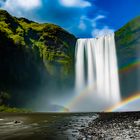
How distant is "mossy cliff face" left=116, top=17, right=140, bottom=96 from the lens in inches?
→ 4995

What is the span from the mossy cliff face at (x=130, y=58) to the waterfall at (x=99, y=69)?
278 cm

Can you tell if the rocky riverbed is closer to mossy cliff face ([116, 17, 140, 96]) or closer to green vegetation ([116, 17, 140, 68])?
mossy cliff face ([116, 17, 140, 96])

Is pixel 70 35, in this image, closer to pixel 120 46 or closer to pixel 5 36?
pixel 120 46

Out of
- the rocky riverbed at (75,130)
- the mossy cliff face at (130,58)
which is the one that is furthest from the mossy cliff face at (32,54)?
the rocky riverbed at (75,130)

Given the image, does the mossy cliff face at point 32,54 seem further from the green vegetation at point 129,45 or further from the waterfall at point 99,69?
the green vegetation at point 129,45

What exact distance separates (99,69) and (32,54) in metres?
27.8

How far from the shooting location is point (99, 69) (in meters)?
127

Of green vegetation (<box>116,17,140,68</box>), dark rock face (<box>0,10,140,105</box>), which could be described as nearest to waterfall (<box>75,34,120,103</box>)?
green vegetation (<box>116,17,140,68</box>)

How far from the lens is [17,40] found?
11556 centimetres

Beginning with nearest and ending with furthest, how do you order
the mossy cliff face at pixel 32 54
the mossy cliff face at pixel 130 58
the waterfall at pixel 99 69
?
the mossy cliff face at pixel 32 54
the waterfall at pixel 99 69
the mossy cliff face at pixel 130 58

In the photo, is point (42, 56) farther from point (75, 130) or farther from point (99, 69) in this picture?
point (75, 130)

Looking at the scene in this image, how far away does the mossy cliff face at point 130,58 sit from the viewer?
127m

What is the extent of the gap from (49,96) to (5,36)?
99.1 ft

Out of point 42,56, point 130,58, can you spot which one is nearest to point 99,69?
point 130,58
